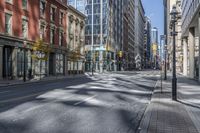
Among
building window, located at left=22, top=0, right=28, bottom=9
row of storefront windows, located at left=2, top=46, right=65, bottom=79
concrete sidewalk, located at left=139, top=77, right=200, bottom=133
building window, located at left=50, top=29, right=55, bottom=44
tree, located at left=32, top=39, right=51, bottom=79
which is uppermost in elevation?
building window, located at left=22, top=0, right=28, bottom=9

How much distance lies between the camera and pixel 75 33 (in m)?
68.4

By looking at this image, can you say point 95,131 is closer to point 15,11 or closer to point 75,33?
point 15,11

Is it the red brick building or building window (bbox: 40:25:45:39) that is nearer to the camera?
the red brick building

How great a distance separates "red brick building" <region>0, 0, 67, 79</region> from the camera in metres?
39.5

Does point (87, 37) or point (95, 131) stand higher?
point (87, 37)

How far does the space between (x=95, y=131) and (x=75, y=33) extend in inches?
2352

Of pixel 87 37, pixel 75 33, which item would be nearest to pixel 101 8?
pixel 87 37

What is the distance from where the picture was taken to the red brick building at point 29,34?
129 ft

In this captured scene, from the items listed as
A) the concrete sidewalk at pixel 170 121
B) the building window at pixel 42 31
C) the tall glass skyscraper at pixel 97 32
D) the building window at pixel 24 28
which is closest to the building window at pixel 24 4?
the building window at pixel 24 28

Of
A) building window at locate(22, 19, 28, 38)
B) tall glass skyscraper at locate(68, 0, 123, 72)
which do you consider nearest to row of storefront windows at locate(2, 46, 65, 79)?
building window at locate(22, 19, 28, 38)

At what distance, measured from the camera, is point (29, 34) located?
45562mm

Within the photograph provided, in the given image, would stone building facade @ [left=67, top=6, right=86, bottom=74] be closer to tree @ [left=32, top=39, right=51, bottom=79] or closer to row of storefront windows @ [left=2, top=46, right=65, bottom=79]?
row of storefront windows @ [left=2, top=46, right=65, bottom=79]

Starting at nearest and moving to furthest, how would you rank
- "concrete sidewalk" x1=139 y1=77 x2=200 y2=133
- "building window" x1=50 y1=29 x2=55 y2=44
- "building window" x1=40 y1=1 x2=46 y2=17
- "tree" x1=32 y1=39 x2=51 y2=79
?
1. "concrete sidewalk" x1=139 y1=77 x2=200 y2=133
2. "tree" x1=32 y1=39 x2=51 y2=79
3. "building window" x1=40 y1=1 x2=46 y2=17
4. "building window" x1=50 y1=29 x2=55 y2=44

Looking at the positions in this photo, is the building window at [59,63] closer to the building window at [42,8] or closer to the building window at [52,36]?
the building window at [52,36]
